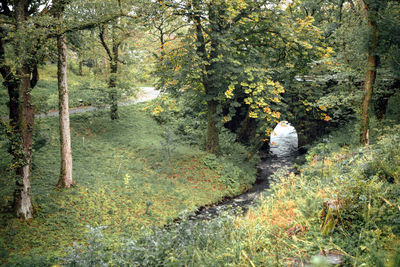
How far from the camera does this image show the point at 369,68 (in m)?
9.25

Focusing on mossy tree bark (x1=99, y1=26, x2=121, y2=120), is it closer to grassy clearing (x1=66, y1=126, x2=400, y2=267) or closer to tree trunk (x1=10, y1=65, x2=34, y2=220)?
tree trunk (x1=10, y1=65, x2=34, y2=220)

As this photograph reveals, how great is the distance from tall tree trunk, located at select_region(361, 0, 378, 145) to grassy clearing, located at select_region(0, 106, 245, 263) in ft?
21.5

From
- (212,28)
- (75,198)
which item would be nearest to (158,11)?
(212,28)

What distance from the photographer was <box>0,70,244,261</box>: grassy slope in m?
7.34

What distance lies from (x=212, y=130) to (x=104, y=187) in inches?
260

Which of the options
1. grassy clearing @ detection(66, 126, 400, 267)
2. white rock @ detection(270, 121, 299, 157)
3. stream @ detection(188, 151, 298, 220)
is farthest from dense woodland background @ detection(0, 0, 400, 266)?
white rock @ detection(270, 121, 299, 157)

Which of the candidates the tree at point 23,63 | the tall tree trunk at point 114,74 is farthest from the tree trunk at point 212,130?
the tree at point 23,63

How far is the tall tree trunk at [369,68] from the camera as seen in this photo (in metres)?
8.80

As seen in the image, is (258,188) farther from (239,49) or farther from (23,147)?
(23,147)

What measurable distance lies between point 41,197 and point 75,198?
1037 mm

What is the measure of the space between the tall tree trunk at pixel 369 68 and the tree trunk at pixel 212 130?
6988 mm

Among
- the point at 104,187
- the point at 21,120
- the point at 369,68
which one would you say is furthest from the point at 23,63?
the point at 369,68

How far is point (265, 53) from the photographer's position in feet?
45.0

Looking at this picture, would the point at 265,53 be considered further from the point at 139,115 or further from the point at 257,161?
the point at 139,115
